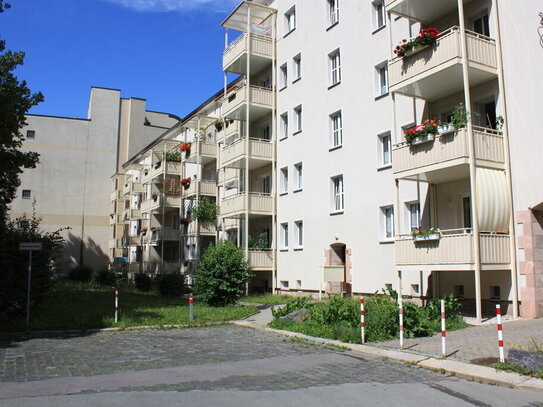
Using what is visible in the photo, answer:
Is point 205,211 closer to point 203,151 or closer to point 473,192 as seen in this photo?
point 203,151

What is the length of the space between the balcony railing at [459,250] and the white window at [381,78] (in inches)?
295

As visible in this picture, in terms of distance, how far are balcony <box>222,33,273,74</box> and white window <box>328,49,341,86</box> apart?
5461 millimetres

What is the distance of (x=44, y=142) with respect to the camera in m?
56.7

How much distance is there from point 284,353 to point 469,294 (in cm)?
830

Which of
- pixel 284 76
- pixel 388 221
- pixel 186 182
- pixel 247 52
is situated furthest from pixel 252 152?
pixel 186 182

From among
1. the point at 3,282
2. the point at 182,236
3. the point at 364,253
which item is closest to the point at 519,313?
the point at 364,253

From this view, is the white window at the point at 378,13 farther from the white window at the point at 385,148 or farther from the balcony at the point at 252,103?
the balcony at the point at 252,103

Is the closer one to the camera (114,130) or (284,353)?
(284,353)

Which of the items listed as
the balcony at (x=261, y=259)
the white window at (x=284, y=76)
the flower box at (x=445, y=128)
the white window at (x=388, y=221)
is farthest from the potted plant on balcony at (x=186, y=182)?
the flower box at (x=445, y=128)

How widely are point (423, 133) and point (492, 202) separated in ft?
9.51

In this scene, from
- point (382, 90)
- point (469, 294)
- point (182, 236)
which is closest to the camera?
point (469, 294)

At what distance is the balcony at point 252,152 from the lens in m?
28.4

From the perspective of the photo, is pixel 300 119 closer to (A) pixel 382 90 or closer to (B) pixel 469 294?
(A) pixel 382 90

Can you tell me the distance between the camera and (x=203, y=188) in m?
35.7
